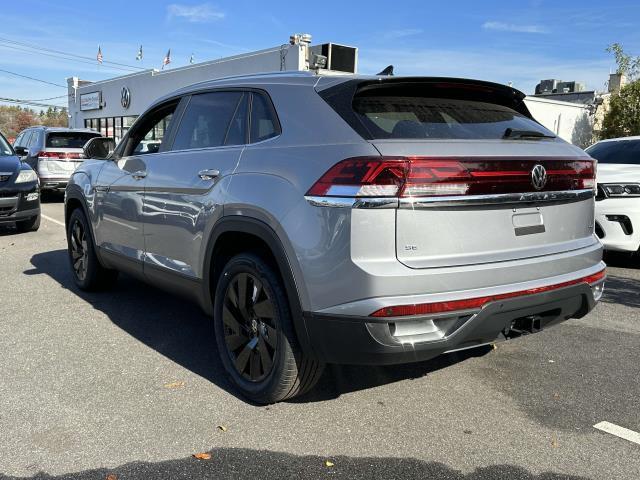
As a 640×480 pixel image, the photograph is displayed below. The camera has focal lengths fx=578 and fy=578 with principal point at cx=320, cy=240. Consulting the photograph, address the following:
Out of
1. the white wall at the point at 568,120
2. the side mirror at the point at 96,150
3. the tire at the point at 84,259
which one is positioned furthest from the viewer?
the white wall at the point at 568,120

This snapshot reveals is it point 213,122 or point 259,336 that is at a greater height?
point 213,122

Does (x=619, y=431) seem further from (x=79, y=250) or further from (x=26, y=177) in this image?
(x=26, y=177)

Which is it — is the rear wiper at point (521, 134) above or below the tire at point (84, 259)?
above

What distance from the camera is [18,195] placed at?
892cm

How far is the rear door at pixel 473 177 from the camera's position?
2605mm

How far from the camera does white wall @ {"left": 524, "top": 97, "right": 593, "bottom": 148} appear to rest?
25.1m

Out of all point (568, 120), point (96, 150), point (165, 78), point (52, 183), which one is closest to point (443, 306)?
point (96, 150)

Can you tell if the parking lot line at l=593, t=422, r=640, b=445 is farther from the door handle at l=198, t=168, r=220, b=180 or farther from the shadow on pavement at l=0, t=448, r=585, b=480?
the door handle at l=198, t=168, r=220, b=180

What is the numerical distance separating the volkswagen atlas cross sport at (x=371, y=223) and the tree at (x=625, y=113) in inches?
806

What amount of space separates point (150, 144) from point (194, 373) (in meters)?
1.89

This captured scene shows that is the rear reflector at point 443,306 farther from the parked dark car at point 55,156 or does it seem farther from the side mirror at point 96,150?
the parked dark car at point 55,156

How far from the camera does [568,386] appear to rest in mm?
3562

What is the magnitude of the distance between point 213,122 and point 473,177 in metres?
1.87

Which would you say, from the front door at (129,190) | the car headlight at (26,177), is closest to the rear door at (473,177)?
the front door at (129,190)
